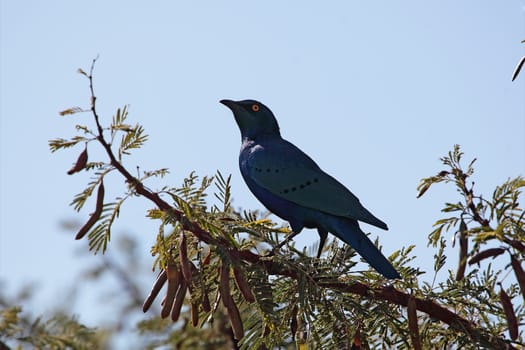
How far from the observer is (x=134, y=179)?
2844 millimetres

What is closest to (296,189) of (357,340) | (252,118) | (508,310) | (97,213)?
(252,118)

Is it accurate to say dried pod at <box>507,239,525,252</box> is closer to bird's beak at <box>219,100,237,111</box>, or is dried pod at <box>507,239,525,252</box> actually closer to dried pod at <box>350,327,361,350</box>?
dried pod at <box>350,327,361,350</box>

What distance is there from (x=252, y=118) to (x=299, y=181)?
109cm

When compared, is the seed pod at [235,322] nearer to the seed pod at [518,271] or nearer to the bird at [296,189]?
the seed pod at [518,271]

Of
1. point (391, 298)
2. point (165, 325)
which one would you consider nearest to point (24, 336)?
point (165, 325)

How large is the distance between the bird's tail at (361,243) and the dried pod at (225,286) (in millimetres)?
1000

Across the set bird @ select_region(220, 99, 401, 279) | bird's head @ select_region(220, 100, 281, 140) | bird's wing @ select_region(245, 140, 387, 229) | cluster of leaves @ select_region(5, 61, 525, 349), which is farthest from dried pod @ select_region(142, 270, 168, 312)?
bird's head @ select_region(220, 100, 281, 140)

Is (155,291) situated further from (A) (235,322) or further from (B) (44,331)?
(B) (44,331)

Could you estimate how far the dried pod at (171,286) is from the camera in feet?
9.82

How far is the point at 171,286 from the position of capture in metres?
3.07

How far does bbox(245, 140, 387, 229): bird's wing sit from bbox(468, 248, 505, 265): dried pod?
7.63 ft

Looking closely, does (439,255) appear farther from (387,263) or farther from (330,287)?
(330,287)

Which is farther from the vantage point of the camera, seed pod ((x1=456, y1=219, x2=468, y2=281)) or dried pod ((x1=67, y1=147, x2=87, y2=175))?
seed pod ((x1=456, y1=219, x2=468, y2=281))

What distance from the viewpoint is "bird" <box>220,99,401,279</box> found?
516 centimetres
